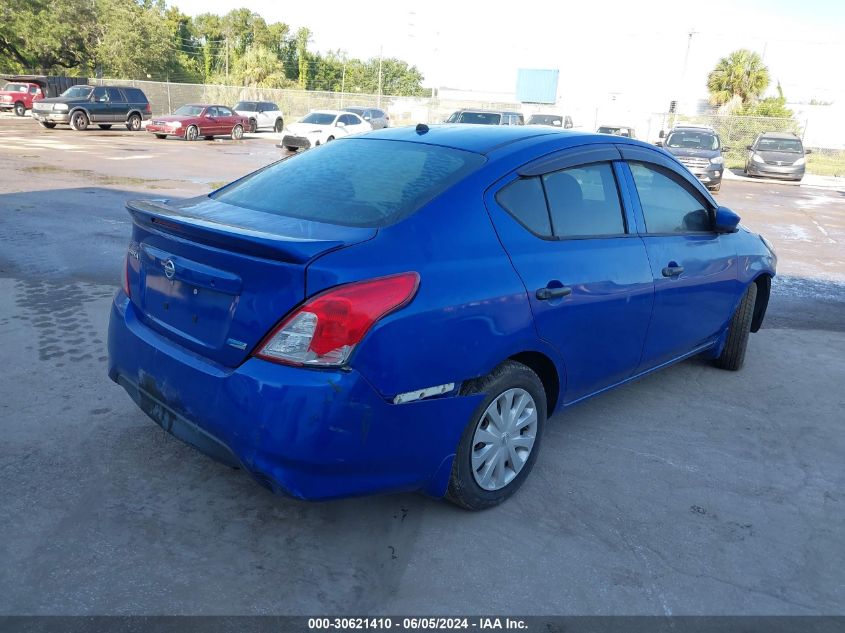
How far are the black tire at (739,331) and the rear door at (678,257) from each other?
31cm

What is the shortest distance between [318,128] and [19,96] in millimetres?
18775

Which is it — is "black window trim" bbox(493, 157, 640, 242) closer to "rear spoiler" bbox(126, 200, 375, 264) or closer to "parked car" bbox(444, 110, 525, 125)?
"rear spoiler" bbox(126, 200, 375, 264)

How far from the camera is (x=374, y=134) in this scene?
3973 millimetres

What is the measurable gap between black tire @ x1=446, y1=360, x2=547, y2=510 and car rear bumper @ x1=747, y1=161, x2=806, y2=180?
82.0 feet

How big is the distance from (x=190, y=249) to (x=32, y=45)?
5102 cm

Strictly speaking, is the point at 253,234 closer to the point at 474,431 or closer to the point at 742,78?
the point at 474,431

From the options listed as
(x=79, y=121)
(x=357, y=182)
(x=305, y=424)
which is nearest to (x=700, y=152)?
(x=357, y=182)

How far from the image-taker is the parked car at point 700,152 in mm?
19500

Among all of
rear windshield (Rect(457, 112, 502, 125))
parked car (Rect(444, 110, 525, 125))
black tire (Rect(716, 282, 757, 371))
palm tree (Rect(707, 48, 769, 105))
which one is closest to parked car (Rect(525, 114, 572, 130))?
parked car (Rect(444, 110, 525, 125))

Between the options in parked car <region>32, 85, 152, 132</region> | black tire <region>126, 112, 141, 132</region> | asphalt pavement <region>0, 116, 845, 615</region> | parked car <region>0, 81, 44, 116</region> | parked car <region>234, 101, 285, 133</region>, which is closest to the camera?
asphalt pavement <region>0, 116, 845, 615</region>

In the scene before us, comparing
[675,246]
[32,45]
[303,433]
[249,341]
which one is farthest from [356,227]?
[32,45]

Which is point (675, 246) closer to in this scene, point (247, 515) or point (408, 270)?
point (408, 270)

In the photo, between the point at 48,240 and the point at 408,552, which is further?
the point at 48,240

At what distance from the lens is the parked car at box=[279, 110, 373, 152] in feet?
78.7
